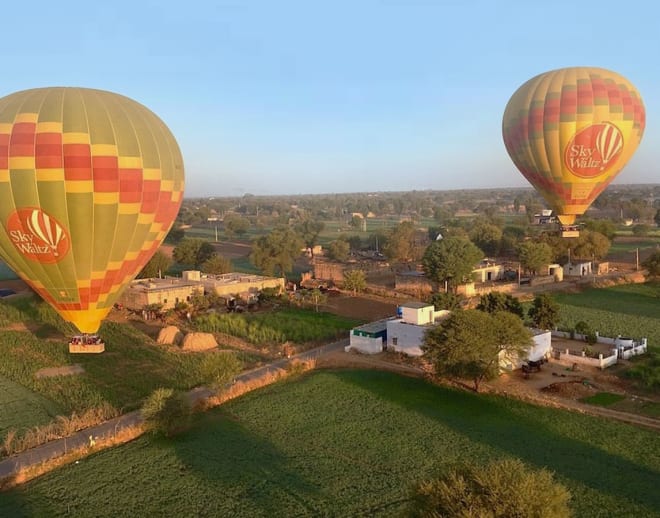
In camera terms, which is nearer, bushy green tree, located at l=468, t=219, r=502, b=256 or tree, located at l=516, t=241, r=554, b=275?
tree, located at l=516, t=241, r=554, b=275

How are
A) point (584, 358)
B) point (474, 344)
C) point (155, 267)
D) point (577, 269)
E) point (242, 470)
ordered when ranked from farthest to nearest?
point (577, 269), point (155, 267), point (584, 358), point (474, 344), point (242, 470)

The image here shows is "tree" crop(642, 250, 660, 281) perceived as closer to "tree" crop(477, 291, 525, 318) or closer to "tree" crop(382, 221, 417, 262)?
"tree" crop(477, 291, 525, 318)

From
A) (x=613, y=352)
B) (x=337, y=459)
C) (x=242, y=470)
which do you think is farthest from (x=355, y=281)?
(x=242, y=470)

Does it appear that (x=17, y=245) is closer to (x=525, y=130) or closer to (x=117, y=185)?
(x=117, y=185)

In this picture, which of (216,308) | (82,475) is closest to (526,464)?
(82,475)

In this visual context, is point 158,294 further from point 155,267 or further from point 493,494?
point 493,494

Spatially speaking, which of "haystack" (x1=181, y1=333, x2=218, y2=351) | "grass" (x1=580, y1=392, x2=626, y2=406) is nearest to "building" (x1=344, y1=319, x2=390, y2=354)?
"haystack" (x1=181, y1=333, x2=218, y2=351)

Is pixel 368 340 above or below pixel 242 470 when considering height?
above
